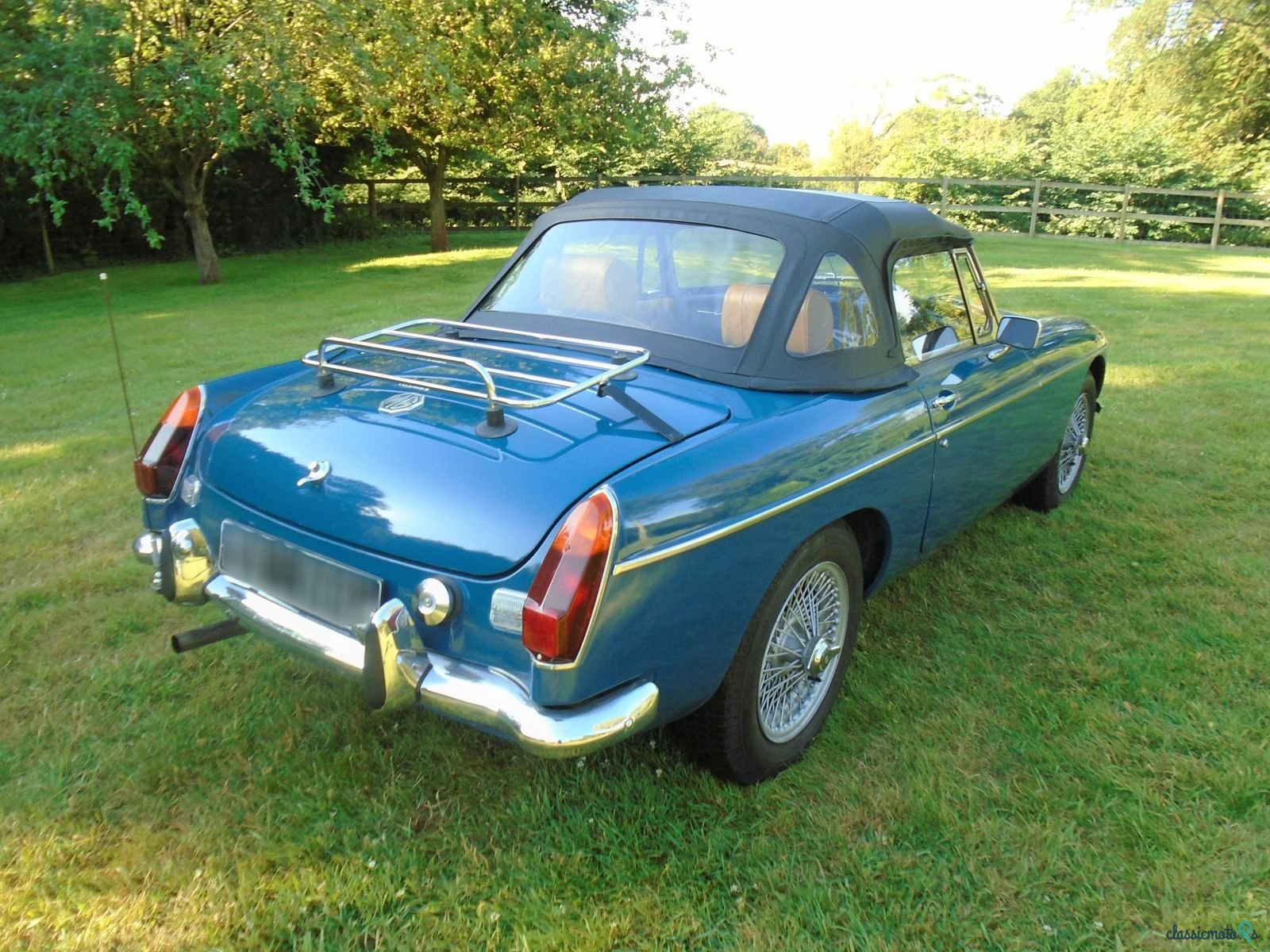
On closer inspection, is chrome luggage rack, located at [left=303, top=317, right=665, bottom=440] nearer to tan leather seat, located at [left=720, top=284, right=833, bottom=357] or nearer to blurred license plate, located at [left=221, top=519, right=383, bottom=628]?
tan leather seat, located at [left=720, top=284, right=833, bottom=357]

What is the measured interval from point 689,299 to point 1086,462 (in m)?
3.61

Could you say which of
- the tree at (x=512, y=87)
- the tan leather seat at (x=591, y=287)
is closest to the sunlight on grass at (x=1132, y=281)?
the tree at (x=512, y=87)

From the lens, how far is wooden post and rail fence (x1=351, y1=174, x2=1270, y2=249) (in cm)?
2145

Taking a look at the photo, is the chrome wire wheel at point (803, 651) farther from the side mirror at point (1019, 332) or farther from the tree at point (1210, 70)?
the tree at point (1210, 70)

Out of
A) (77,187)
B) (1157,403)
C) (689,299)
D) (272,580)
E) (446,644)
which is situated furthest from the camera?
(77,187)

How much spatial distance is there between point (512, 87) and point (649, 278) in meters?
16.7

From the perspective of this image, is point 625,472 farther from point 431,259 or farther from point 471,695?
point 431,259

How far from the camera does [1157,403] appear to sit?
718 cm

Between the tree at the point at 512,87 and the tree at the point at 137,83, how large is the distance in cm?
281

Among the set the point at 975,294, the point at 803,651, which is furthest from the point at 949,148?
the point at 803,651

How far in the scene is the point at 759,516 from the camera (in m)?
2.57

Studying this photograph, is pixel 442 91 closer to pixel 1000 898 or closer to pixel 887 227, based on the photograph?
pixel 887 227

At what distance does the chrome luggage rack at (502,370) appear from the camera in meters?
2.52

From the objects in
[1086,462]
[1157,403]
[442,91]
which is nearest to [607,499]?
[1086,462]
